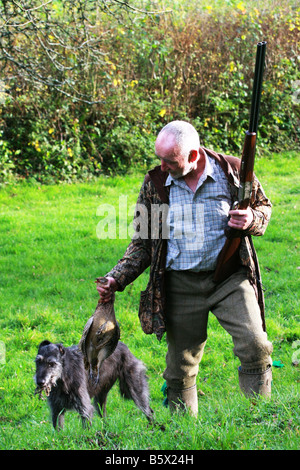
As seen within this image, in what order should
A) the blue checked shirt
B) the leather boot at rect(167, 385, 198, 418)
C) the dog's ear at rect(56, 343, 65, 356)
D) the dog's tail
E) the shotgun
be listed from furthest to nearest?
the dog's tail < the dog's ear at rect(56, 343, 65, 356) < the leather boot at rect(167, 385, 198, 418) < the blue checked shirt < the shotgun

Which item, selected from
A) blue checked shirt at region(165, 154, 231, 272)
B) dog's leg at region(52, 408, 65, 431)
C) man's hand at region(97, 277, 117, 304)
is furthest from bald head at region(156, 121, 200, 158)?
dog's leg at region(52, 408, 65, 431)

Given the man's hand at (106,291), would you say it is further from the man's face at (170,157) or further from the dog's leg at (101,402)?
the dog's leg at (101,402)

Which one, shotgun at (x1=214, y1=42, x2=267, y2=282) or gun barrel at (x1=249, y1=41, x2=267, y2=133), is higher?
gun barrel at (x1=249, y1=41, x2=267, y2=133)

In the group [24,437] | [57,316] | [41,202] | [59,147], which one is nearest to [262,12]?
[59,147]

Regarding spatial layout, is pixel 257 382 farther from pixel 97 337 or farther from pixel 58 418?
pixel 58 418

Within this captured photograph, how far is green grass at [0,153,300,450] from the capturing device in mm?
3295

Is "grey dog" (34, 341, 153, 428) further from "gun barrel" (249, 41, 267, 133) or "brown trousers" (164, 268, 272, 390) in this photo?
"gun barrel" (249, 41, 267, 133)

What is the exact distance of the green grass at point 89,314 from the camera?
130 inches

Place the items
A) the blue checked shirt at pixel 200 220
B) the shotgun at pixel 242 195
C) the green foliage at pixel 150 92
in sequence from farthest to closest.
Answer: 1. the green foliage at pixel 150 92
2. the blue checked shirt at pixel 200 220
3. the shotgun at pixel 242 195

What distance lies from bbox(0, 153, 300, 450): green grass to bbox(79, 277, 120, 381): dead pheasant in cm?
42

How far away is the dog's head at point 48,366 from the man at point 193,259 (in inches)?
37.7

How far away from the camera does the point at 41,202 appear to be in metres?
11.5

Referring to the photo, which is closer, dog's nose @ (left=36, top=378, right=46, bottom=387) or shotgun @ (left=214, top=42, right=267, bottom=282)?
shotgun @ (left=214, top=42, right=267, bottom=282)

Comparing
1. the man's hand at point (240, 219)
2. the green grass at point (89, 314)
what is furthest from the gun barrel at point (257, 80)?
the green grass at point (89, 314)
